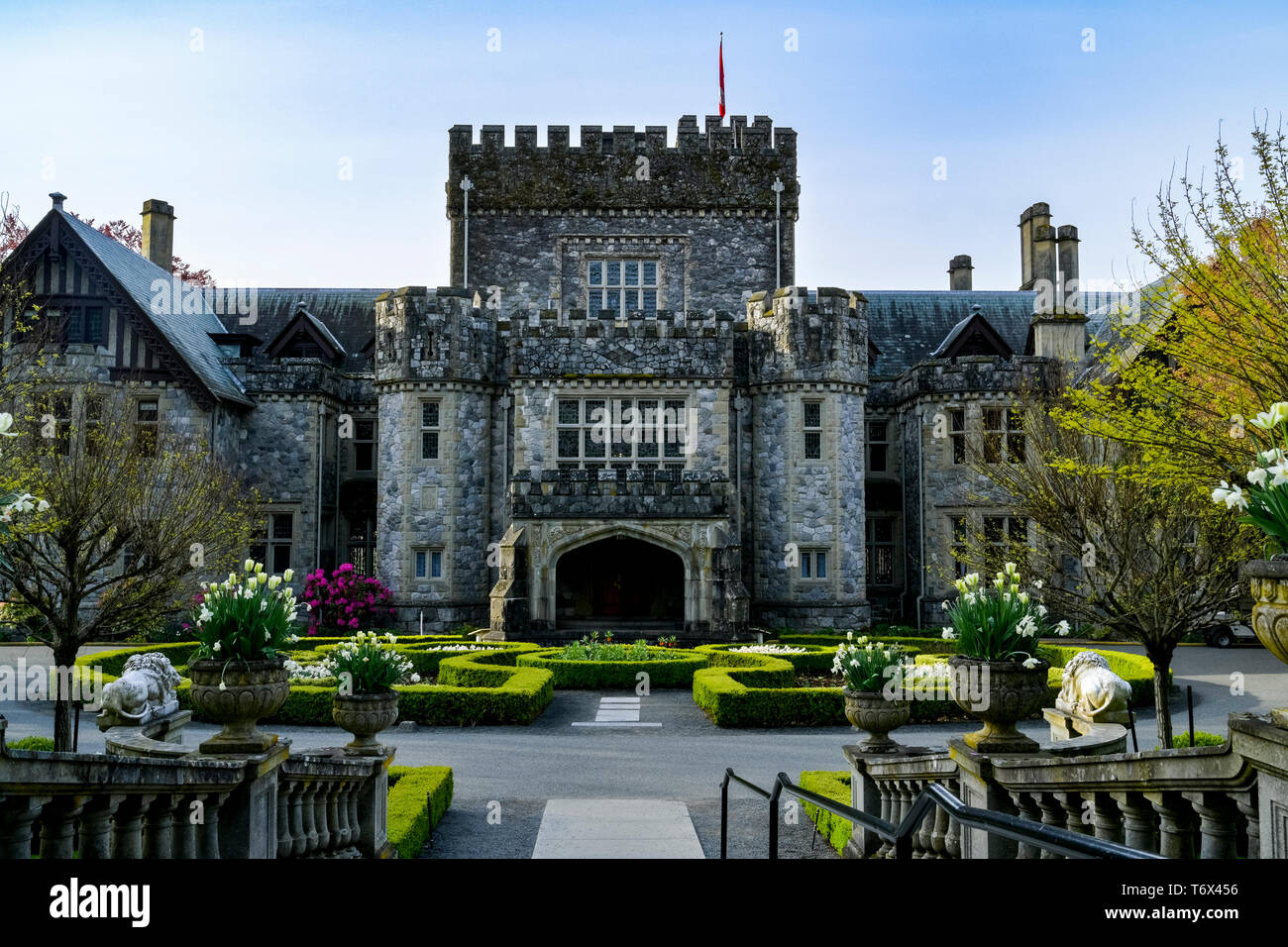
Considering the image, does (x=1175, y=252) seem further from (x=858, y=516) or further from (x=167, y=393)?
(x=167, y=393)

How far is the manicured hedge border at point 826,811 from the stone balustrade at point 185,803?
4.12 m

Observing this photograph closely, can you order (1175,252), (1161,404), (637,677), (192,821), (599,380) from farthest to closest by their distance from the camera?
1. (599,380)
2. (637,677)
3. (1161,404)
4. (1175,252)
5. (192,821)

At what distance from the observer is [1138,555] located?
14.6 metres

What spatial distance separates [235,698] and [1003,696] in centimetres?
533

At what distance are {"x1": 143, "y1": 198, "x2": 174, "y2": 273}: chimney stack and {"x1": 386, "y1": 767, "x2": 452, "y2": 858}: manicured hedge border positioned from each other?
28.1m

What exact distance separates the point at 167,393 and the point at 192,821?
24.2 metres

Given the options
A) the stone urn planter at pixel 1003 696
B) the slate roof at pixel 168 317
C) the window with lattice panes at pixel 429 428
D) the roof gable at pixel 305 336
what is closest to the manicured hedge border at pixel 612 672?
the window with lattice panes at pixel 429 428

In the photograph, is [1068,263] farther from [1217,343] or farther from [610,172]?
[1217,343]

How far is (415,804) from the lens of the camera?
9414mm

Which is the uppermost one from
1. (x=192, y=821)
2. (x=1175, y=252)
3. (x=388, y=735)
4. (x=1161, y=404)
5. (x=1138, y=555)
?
(x=1175, y=252)

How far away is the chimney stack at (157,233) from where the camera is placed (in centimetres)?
3288

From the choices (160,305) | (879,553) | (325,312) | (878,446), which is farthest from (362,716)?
(325,312)
